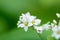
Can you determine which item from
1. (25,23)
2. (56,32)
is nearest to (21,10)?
(25,23)

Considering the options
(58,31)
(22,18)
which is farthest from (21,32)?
(58,31)

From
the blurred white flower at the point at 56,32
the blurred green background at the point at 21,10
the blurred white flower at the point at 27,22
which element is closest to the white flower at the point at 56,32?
the blurred white flower at the point at 56,32

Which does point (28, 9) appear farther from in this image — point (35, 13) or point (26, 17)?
point (26, 17)

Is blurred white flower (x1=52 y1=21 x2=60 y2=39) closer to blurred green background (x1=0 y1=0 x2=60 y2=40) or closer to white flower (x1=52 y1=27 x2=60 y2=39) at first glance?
white flower (x1=52 y1=27 x2=60 y2=39)

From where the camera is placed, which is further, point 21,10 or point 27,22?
point 21,10

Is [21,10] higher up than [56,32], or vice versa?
[21,10]

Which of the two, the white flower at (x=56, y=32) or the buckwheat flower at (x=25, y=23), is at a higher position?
the buckwheat flower at (x=25, y=23)

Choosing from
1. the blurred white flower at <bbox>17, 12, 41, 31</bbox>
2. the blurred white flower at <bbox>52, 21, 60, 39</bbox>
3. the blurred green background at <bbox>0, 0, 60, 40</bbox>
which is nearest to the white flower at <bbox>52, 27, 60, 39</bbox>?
the blurred white flower at <bbox>52, 21, 60, 39</bbox>

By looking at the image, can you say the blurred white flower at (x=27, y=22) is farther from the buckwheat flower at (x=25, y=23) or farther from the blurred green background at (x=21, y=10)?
the blurred green background at (x=21, y=10)

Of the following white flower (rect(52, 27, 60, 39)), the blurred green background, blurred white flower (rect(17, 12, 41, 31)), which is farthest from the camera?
the blurred green background

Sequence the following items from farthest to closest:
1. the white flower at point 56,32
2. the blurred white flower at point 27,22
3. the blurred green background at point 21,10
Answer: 1. the blurred green background at point 21,10
2. the blurred white flower at point 27,22
3. the white flower at point 56,32

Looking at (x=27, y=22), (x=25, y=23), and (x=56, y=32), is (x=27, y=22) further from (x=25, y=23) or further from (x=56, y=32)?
(x=56, y=32)
